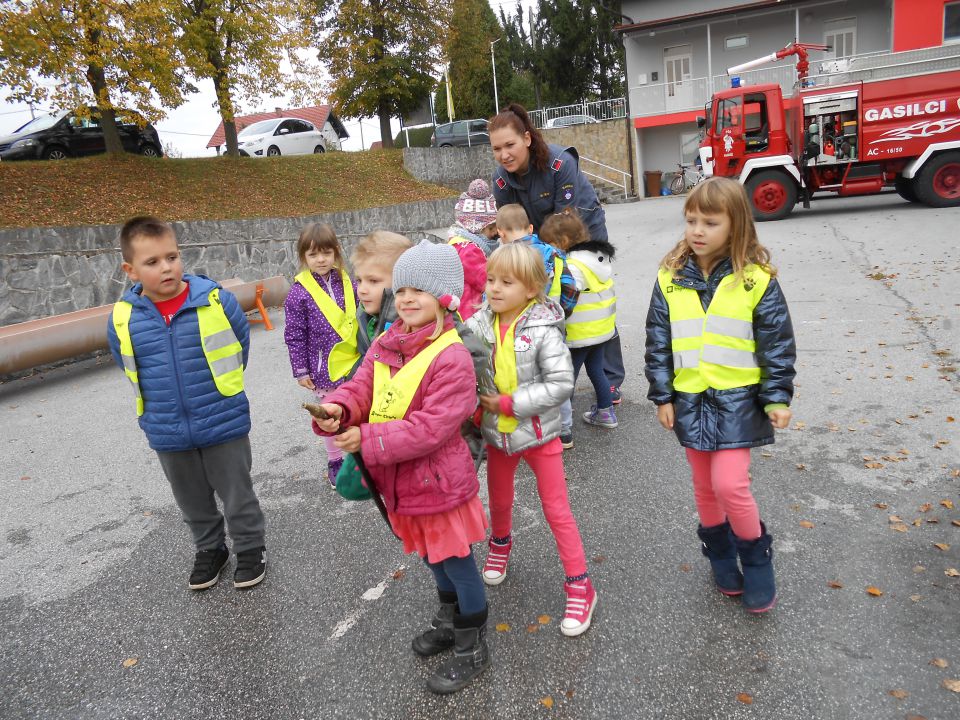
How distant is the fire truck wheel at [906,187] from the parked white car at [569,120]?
1554cm

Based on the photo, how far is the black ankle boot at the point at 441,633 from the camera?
8.66 ft

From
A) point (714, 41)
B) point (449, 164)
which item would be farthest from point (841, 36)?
point (449, 164)

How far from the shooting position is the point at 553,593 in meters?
3.00

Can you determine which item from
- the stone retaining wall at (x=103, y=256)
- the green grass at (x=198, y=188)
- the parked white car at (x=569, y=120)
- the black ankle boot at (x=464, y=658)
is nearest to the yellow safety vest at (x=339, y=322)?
the black ankle boot at (x=464, y=658)

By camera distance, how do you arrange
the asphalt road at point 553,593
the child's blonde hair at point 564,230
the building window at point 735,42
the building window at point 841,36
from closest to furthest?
the asphalt road at point 553,593
the child's blonde hair at point 564,230
the building window at point 841,36
the building window at point 735,42

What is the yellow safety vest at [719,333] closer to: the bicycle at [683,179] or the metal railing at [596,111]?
the bicycle at [683,179]

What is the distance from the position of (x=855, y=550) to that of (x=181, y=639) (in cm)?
299

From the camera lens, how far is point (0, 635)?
3068 mm

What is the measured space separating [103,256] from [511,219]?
29.9 feet

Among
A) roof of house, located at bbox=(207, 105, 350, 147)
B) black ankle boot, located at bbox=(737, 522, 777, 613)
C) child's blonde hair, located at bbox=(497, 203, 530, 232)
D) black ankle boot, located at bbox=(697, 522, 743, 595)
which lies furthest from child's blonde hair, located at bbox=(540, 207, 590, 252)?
roof of house, located at bbox=(207, 105, 350, 147)

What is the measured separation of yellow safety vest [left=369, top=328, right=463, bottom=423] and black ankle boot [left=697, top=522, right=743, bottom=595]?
52.8 inches

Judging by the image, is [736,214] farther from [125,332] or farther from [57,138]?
[57,138]

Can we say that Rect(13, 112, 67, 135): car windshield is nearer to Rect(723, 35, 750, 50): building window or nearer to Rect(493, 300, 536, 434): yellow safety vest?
Rect(493, 300, 536, 434): yellow safety vest

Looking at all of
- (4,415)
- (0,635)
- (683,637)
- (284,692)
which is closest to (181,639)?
(284,692)
